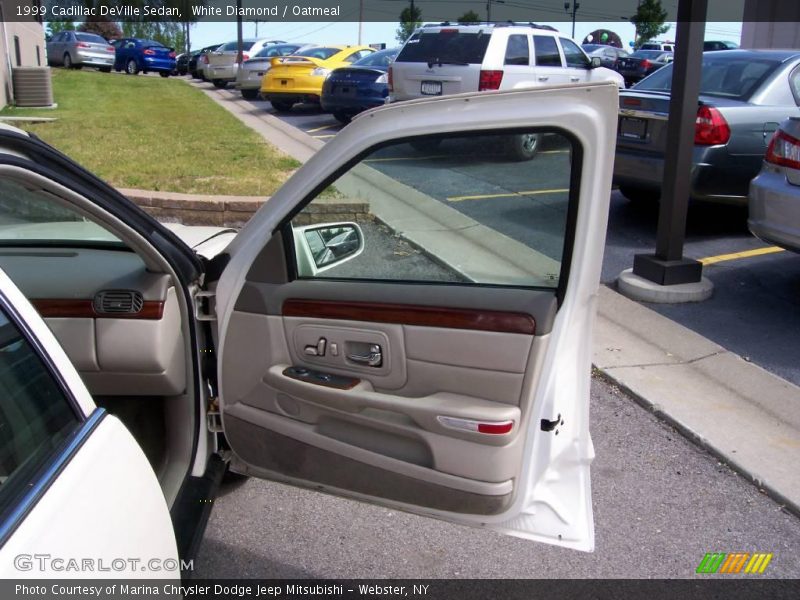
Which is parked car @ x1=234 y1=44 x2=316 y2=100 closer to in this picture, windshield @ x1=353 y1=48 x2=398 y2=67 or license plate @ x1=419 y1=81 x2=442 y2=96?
windshield @ x1=353 y1=48 x2=398 y2=67

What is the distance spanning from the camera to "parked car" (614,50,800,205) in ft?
22.6

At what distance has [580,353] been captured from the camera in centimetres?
242

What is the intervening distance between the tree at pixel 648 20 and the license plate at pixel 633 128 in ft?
145

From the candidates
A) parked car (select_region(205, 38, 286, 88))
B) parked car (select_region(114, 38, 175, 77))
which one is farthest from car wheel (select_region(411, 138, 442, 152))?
parked car (select_region(114, 38, 175, 77))

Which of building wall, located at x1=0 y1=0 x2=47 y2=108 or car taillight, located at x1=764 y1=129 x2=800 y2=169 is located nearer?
car taillight, located at x1=764 y1=129 x2=800 y2=169

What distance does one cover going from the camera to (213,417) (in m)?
2.69

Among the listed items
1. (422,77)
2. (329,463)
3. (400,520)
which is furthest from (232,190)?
(329,463)

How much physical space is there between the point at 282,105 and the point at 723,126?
13128 millimetres

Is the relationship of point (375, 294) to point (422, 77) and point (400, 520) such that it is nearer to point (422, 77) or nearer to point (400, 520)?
point (400, 520)

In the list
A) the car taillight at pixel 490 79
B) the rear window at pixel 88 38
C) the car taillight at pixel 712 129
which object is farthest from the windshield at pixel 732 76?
the rear window at pixel 88 38

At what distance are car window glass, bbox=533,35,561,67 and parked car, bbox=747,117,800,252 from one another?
6.16m

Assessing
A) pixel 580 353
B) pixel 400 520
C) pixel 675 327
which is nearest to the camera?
pixel 580 353

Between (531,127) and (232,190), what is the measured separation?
247 inches

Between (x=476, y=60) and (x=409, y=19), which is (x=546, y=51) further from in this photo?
(x=409, y=19)
